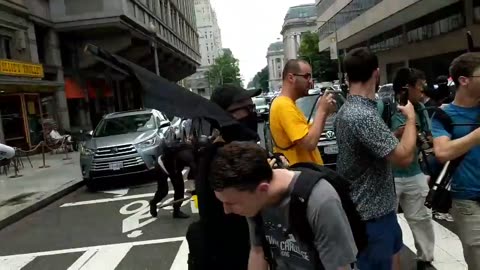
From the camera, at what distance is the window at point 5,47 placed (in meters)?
19.1

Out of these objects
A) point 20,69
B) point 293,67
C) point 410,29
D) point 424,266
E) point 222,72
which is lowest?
point 424,266

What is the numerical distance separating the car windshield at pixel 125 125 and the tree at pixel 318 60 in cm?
6403

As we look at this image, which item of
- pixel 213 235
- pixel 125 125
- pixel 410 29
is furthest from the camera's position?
pixel 410 29

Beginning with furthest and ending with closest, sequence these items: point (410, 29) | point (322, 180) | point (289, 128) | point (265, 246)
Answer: point (410, 29) < point (289, 128) < point (265, 246) < point (322, 180)

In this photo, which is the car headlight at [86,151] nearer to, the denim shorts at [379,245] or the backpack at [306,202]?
the denim shorts at [379,245]

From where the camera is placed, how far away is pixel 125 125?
12.8 metres

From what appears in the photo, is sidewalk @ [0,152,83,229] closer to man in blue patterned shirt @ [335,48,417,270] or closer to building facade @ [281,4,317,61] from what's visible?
man in blue patterned shirt @ [335,48,417,270]

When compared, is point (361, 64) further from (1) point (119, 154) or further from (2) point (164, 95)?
(1) point (119, 154)

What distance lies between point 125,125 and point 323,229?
11501 mm

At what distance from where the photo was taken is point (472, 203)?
9.80 ft

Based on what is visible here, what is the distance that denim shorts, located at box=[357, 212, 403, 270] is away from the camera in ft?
9.16

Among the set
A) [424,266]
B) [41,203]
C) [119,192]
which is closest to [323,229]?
[424,266]

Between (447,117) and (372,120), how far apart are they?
584 mm

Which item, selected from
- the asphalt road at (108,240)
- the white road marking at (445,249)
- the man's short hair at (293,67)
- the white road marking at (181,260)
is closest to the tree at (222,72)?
the asphalt road at (108,240)
